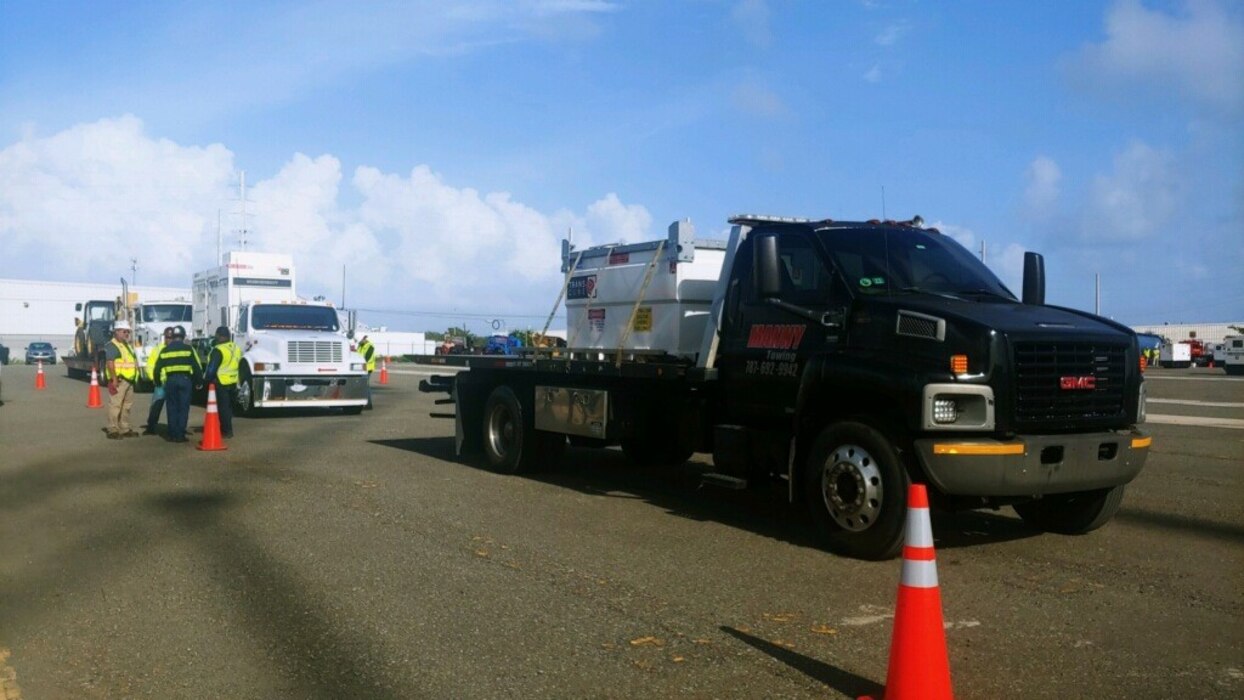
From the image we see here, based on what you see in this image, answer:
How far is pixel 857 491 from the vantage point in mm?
7648

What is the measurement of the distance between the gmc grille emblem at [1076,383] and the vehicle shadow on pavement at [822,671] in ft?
10.1

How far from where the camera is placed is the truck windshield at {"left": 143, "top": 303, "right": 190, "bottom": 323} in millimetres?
32438

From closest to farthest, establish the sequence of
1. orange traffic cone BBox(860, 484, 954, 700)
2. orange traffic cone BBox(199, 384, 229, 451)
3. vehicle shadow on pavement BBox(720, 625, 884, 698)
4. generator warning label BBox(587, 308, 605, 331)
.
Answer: orange traffic cone BBox(860, 484, 954, 700) < vehicle shadow on pavement BBox(720, 625, 884, 698) < generator warning label BBox(587, 308, 605, 331) < orange traffic cone BBox(199, 384, 229, 451)

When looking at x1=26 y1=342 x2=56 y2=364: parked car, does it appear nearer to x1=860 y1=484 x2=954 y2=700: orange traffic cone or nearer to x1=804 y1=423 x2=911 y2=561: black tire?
x1=804 y1=423 x2=911 y2=561: black tire

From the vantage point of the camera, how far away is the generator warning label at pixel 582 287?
38.1 feet

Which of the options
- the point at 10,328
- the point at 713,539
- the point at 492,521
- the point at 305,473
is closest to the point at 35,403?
the point at 305,473

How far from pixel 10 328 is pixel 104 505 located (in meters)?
106

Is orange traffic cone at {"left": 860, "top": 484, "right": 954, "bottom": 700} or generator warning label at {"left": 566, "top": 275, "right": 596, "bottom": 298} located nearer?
orange traffic cone at {"left": 860, "top": 484, "right": 954, "bottom": 700}

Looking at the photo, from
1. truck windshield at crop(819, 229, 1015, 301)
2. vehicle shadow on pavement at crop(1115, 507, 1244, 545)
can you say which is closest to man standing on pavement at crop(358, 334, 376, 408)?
truck windshield at crop(819, 229, 1015, 301)

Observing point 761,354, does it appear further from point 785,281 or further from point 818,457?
point 818,457

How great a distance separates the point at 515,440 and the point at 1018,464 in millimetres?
6271

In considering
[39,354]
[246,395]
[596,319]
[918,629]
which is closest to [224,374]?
[246,395]

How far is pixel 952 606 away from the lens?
646cm

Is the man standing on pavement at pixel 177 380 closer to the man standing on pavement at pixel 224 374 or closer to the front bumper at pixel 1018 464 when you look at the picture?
the man standing on pavement at pixel 224 374
